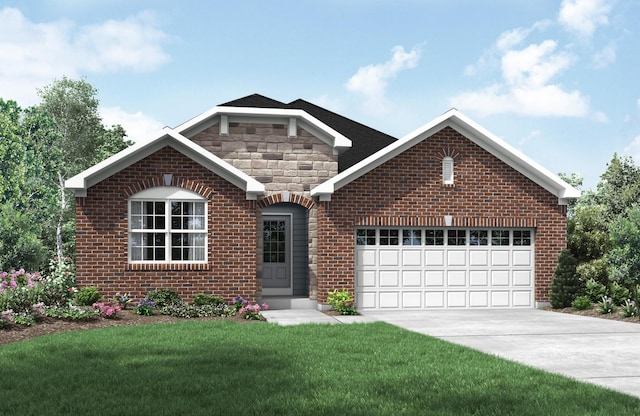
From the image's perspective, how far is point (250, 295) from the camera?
17.7m

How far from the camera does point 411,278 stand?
62.5ft

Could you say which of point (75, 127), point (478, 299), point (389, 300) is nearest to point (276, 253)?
point (389, 300)

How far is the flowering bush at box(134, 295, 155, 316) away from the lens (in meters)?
15.8

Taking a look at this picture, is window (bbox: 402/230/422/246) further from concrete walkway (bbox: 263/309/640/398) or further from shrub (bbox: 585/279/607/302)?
shrub (bbox: 585/279/607/302)

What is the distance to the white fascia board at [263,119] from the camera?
1880cm

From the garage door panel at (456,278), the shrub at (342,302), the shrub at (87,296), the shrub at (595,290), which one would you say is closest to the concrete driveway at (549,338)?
the shrub at (342,302)

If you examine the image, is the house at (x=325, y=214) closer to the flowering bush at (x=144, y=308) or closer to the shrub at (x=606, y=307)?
the flowering bush at (x=144, y=308)

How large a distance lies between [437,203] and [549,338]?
666 centimetres

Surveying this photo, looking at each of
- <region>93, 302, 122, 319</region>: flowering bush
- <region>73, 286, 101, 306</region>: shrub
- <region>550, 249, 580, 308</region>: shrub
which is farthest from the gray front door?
<region>550, 249, 580, 308</region>: shrub

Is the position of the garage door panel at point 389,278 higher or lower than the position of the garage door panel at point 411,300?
higher

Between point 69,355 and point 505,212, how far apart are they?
12.9 meters

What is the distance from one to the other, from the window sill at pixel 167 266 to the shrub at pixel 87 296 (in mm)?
1000

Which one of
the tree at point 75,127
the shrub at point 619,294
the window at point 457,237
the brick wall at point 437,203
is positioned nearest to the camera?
the brick wall at point 437,203

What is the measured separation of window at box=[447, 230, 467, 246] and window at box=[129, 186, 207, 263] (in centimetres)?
677
